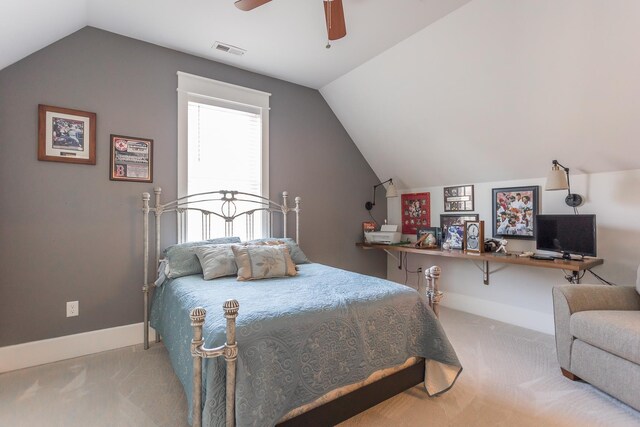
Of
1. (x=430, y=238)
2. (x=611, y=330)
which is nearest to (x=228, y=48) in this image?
(x=430, y=238)

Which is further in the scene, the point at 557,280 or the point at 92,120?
the point at 557,280

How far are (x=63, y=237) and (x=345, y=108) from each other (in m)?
3.13

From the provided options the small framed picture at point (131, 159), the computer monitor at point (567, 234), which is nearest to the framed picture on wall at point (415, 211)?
the computer monitor at point (567, 234)

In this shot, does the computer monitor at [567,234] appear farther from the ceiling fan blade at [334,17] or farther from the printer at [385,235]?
the ceiling fan blade at [334,17]

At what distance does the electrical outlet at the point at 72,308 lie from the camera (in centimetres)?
248

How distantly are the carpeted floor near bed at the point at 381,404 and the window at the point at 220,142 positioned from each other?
122 centimetres

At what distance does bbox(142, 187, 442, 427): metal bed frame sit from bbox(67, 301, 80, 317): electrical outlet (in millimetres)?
470

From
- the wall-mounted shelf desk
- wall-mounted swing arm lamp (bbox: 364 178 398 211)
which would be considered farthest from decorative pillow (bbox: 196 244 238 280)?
wall-mounted swing arm lamp (bbox: 364 178 398 211)

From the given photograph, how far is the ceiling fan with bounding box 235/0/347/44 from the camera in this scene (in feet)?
6.03

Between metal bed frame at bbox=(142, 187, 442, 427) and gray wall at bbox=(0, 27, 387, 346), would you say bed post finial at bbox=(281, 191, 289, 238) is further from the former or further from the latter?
gray wall at bbox=(0, 27, 387, 346)

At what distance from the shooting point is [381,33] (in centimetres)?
267

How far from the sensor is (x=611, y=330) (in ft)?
6.03

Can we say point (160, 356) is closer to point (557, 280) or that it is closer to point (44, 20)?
point (44, 20)

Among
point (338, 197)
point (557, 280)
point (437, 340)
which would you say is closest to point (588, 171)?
point (557, 280)
